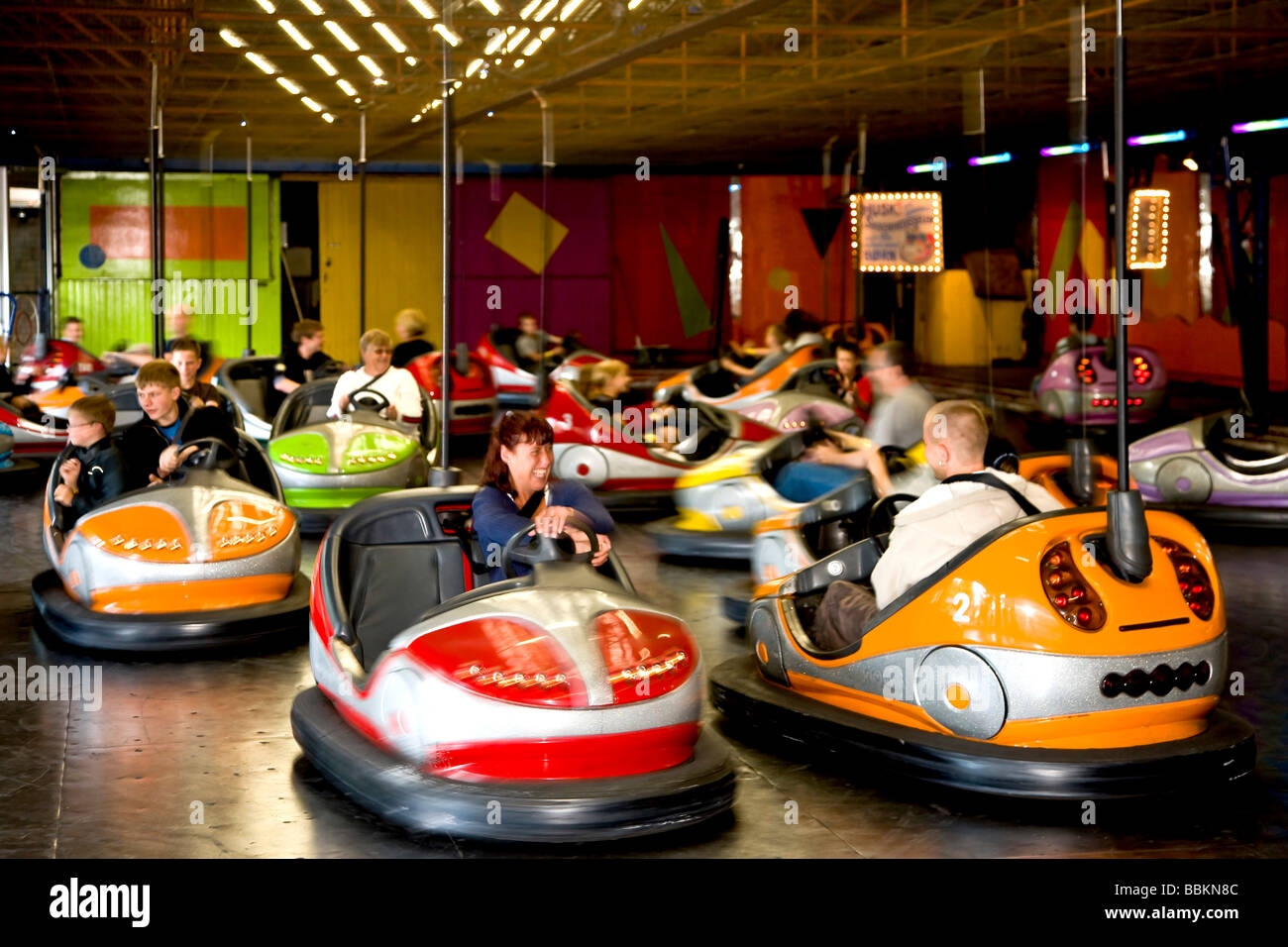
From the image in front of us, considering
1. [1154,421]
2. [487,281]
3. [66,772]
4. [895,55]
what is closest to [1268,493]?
[1154,421]

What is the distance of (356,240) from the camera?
695 inches

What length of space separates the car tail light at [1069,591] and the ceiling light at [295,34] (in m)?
7.11

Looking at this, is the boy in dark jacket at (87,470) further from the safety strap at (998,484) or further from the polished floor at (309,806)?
the safety strap at (998,484)

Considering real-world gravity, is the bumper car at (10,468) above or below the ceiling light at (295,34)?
below

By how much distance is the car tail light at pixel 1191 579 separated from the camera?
294 centimetres

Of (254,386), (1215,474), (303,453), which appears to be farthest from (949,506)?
(254,386)

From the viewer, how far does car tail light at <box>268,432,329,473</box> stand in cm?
648

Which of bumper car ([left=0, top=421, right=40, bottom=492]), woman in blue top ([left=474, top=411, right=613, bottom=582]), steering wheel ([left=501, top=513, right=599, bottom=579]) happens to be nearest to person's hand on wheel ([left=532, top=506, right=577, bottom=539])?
steering wheel ([left=501, top=513, right=599, bottom=579])

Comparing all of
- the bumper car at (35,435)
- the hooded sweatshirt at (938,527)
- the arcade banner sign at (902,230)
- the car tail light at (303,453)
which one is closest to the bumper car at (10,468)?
the bumper car at (35,435)

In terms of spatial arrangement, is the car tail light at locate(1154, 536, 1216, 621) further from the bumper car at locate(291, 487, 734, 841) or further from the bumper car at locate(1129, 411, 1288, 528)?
the bumper car at locate(1129, 411, 1288, 528)

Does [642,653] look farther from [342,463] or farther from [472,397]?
[472,397]

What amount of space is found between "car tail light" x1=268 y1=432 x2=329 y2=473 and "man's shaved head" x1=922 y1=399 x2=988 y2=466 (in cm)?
388

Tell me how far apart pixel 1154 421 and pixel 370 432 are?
5.62m
